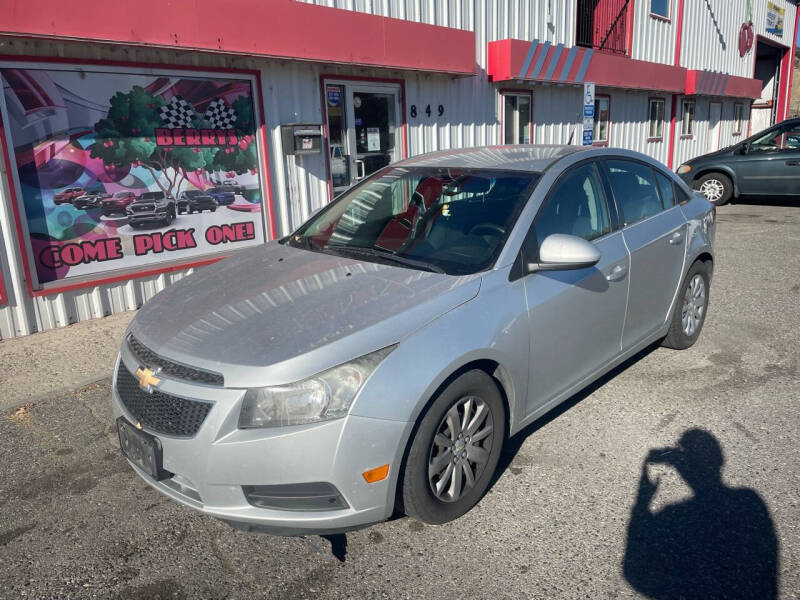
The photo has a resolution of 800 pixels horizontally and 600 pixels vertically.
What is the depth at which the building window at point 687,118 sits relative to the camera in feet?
56.6

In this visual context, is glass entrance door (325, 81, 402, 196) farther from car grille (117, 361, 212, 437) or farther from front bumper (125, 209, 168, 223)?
car grille (117, 361, 212, 437)

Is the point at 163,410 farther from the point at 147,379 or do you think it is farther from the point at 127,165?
the point at 127,165

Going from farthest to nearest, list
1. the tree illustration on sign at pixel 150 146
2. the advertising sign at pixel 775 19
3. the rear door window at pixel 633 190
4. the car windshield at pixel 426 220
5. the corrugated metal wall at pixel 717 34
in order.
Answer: the advertising sign at pixel 775 19 < the corrugated metal wall at pixel 717 34 < the tree illustration on sign at pixel 150 146 < the rear door window at pixel 633 190 < the car windshield at pixel 426 220

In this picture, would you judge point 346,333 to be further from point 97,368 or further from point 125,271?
point 125,271

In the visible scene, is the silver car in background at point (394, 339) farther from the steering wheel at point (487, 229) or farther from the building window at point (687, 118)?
the building window at point (687, 118)

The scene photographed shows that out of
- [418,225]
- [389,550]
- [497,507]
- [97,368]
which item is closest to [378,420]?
[389,550]

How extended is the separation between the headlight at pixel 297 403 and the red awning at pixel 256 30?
426cm

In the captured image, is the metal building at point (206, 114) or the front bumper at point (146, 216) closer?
the metal building at point (206, 114)

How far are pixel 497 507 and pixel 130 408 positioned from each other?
1.75 meters

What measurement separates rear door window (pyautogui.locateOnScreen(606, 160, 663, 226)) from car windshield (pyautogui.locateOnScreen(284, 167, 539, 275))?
2.81ft

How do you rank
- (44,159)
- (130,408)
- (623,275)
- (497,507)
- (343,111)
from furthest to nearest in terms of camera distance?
(343,111)
(44,159)
(623,275)
(497,507)
(130,408)

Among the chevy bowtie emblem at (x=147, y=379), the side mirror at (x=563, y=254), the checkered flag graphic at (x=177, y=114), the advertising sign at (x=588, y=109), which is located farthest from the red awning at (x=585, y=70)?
the chevy bowtie emblem at (x=147, y=379)

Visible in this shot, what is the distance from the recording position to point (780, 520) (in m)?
2.82

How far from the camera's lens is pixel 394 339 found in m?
2.51
